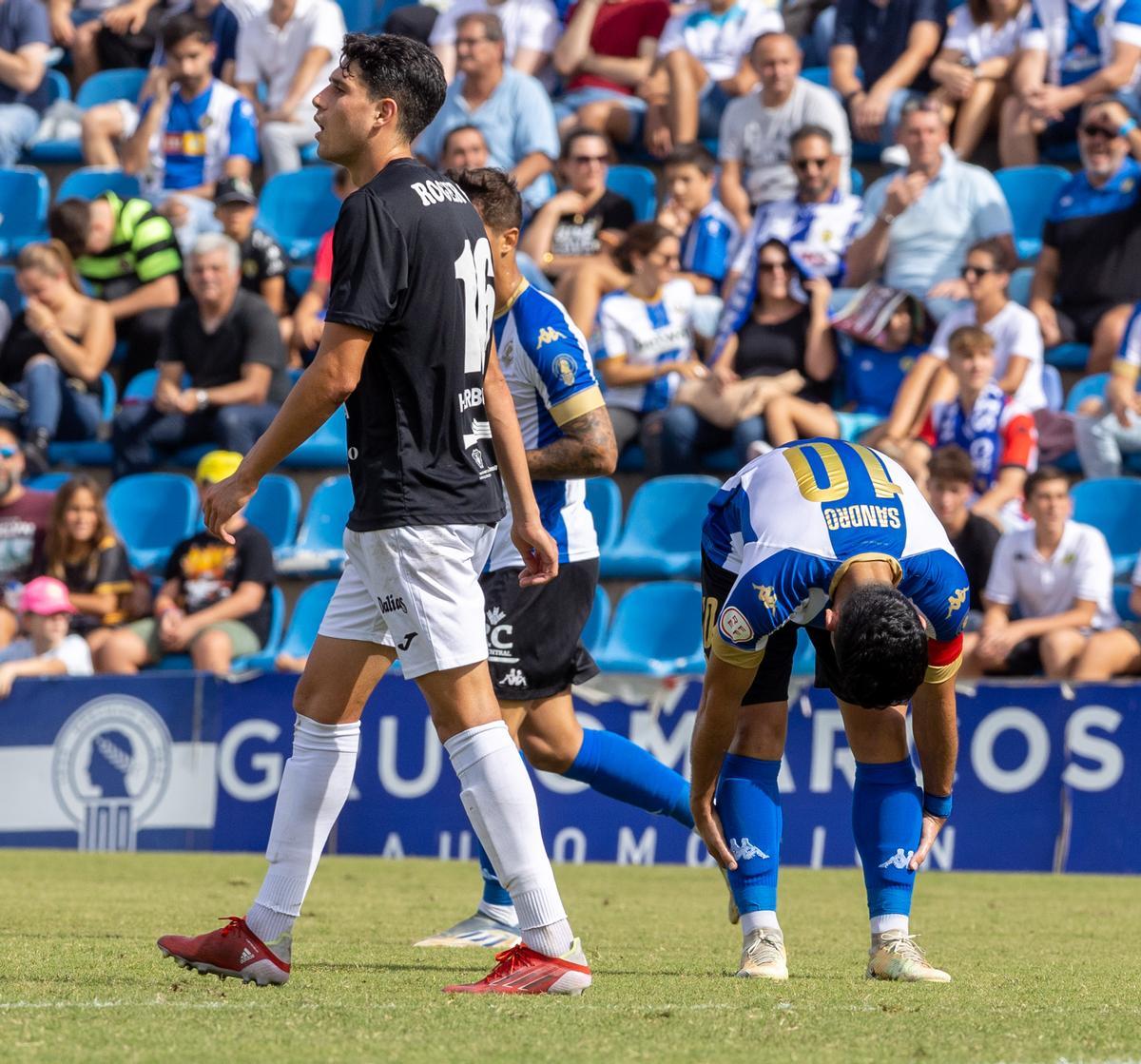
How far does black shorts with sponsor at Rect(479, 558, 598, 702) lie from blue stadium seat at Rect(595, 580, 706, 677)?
4.76m

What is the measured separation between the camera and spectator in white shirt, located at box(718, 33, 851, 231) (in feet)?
42.0

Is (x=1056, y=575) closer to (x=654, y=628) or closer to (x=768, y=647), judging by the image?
(x=654, y=628)

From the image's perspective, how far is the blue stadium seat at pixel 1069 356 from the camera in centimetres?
1218

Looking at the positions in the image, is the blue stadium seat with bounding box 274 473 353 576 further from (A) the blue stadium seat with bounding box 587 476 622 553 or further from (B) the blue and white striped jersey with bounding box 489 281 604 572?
(B) the blue and white striped jersey with bounding box 489 281 604 572

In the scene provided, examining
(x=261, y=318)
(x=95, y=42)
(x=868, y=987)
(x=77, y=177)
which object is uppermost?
(x=95, y=42)

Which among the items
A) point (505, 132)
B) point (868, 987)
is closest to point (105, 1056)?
point (868, 987)

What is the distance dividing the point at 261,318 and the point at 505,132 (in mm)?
2253

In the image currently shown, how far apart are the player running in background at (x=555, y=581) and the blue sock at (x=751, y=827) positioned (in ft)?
3.04

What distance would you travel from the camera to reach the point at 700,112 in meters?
14.1

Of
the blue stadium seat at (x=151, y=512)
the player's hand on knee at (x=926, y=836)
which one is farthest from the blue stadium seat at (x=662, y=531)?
the player's hand on knee at (x=926, y=836)

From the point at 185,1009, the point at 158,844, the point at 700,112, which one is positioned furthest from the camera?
the point at 700,112

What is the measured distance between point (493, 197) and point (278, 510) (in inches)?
279

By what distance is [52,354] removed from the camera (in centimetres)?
1371

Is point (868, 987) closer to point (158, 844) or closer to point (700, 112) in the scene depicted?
point (158, 844)
